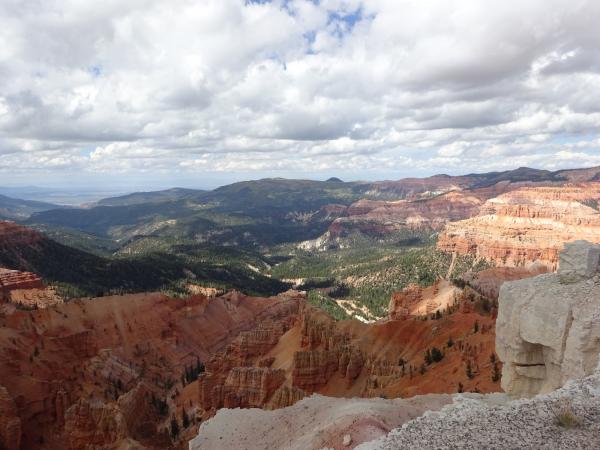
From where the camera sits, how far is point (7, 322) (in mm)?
58031

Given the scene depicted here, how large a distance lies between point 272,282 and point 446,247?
2367 inches

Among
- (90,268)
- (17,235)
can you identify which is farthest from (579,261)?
(17,235)

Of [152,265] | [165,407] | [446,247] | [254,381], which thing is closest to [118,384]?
[165,407]

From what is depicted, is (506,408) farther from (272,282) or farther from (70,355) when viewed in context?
(272,282)

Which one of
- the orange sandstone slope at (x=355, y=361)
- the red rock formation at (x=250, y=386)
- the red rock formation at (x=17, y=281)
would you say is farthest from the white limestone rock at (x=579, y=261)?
the red rock formation at (x=17, y=281)

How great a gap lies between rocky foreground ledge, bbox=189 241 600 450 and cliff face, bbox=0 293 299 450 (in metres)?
22.1

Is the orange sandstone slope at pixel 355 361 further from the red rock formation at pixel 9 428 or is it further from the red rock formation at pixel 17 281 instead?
the red rock formation at pixel 17 281

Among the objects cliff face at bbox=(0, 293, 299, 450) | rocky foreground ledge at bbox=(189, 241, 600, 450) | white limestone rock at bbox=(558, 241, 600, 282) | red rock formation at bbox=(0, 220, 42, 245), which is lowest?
cliff face at bbox=(0, 293, 299, 450)

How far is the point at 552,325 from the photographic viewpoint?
46.6ft

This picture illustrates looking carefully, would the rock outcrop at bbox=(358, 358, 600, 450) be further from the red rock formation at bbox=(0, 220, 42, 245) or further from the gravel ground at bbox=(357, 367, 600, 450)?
the red rock formation at bbox=(0, 220, 42, 245)

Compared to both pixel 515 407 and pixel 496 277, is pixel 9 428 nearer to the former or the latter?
pixel 515 407

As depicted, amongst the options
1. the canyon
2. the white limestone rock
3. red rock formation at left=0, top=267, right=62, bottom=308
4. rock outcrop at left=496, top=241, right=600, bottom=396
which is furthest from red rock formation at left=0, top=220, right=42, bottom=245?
the white limestone rock

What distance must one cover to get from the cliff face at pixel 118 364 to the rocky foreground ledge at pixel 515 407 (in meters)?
22.1

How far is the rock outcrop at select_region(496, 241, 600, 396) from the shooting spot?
13.3m
